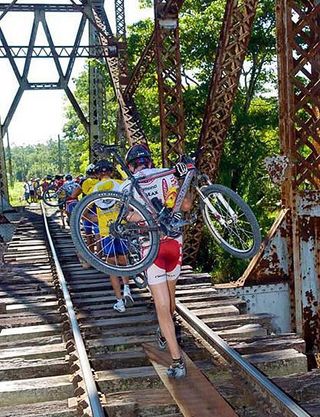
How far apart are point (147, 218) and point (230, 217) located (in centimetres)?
125

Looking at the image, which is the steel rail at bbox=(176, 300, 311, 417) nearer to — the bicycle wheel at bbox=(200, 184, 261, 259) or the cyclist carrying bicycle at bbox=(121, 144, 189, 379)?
the cyclist carrying bicycle at bbox=(121, 144, 189, 379)

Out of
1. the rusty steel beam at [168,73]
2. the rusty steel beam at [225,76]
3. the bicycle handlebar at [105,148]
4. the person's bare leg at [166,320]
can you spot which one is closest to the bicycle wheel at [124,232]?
the person's bare leg at [166,320]

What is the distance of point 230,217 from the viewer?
19.8 ft

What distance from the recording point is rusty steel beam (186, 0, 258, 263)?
9.11 m

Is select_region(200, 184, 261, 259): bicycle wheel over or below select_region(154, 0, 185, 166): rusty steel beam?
below

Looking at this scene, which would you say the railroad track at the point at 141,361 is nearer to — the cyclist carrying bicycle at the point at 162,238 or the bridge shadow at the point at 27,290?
the bridge shadow at the point at 27,290

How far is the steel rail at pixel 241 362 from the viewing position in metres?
3.74

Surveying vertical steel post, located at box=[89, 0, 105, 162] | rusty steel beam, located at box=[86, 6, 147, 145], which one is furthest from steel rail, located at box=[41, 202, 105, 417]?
vertical steel post, located at box=[89, 0, 105, 162]

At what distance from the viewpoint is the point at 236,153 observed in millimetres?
17078

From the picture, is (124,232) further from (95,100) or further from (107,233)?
(95,100)

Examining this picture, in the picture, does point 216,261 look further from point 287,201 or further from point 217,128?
point 287,201

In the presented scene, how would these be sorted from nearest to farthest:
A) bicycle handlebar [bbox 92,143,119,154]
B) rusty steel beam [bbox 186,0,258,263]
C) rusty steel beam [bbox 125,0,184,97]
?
1. bicycle handlebar [bbox 92,143,119,154]
2. rusty steel beam [bbox 186,0,258,263]
3. rusty steel beam [bbox 125,0,184,97]

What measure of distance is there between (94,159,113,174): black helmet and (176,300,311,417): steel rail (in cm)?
175

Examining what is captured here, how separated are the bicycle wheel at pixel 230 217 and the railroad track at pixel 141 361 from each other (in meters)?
0.77
